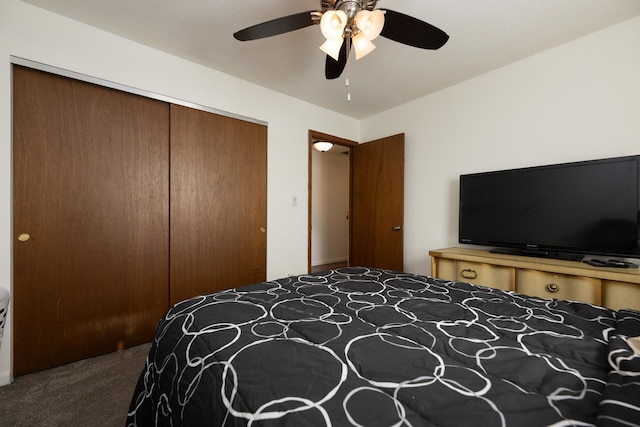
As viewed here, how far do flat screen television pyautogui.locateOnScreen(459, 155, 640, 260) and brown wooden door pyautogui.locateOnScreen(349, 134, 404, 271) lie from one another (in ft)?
2.48

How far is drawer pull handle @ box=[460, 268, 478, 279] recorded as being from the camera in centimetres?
230

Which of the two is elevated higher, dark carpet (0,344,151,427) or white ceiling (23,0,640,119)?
white ceiling (23,0,640,119)

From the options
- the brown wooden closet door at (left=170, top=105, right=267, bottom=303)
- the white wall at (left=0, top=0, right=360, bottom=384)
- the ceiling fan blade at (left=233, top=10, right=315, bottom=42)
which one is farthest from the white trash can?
the ceiling fan blade at (left=233, top=10, right=315, bottom=42)

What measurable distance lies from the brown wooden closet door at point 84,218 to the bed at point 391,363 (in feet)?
4.37

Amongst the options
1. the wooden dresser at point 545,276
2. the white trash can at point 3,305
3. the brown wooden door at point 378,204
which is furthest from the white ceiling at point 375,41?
the white trash can at point 3,305

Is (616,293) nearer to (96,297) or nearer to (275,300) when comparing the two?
(275,300)

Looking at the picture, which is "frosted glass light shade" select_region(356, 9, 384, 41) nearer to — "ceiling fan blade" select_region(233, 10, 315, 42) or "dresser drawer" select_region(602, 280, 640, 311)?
"ceiling fan blade" select_region(233, 10, 315, 42)

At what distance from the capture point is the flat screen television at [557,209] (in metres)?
1.80

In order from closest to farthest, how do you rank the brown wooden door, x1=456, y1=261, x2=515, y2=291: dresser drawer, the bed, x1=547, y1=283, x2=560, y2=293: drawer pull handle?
1. the bed
2. x1=547, y1=283, x2=560, y2=293: drawer pull handle
3. x1=456, y1=261, x2=515, y2=291: dresser drawer
4. the brown wooden door

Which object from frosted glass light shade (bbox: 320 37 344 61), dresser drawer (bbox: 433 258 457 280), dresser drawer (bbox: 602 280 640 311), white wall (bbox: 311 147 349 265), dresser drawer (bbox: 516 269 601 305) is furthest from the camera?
white wall (bbox: 311 147 349 265)

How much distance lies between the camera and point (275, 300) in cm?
121

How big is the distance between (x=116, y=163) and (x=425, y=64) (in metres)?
2.72

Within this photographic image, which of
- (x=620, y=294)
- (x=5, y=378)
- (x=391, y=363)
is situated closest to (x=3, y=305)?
(x=5, y=378)

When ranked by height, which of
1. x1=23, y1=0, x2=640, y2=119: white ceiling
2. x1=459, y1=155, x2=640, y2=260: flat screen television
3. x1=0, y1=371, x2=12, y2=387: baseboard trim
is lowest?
x1=0, y1=371, x2=12, y2=387: baseboard trim
